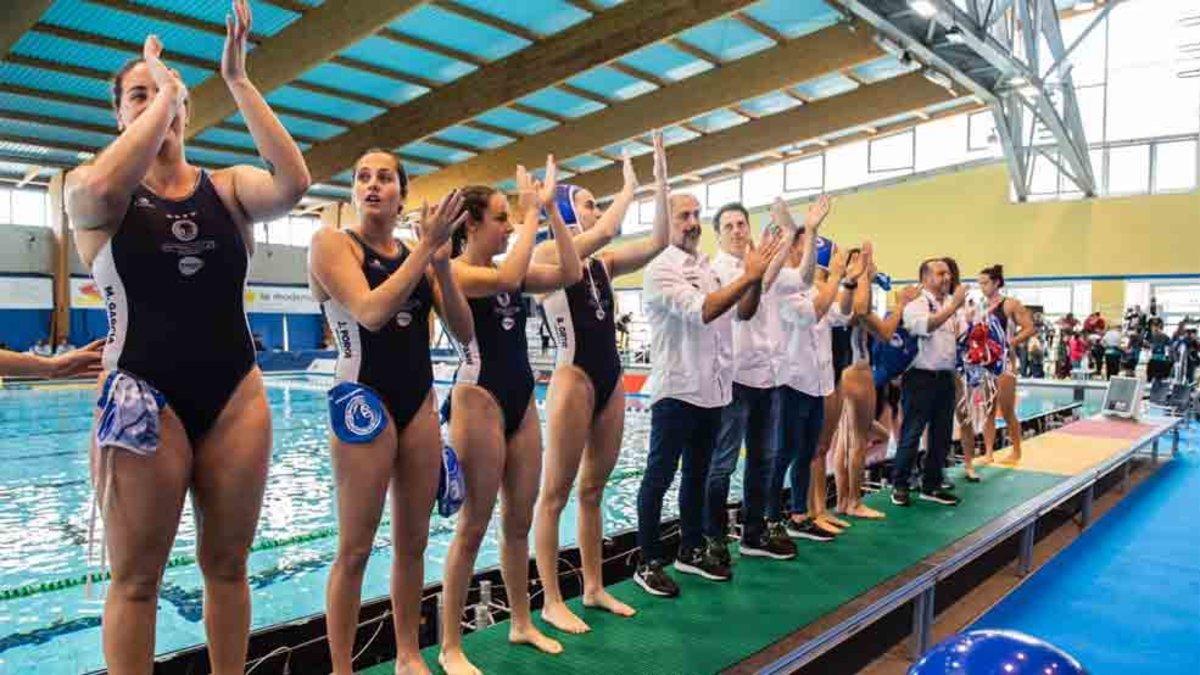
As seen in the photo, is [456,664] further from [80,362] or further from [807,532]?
[807,532]

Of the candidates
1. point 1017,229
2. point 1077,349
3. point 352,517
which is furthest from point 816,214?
point 1017,229

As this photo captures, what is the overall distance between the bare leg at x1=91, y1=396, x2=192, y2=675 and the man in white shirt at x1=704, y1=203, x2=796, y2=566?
8.03 feet

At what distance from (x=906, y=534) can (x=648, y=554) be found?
1790 mm

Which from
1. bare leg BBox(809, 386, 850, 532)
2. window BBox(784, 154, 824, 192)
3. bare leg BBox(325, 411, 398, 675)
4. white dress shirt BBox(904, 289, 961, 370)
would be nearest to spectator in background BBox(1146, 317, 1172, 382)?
white dress shirt BBox(904, 289, 961, 370)

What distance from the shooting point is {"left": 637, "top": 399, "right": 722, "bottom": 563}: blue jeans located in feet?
11.2

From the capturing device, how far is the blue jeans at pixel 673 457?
3412 mm

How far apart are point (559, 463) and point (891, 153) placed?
67.0 feet

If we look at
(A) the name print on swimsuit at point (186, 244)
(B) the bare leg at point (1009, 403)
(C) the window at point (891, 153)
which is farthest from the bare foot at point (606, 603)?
(C) the window at point (891, 153)

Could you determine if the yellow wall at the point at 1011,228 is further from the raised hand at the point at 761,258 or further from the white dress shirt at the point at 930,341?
the raised hand at the point at 761,258

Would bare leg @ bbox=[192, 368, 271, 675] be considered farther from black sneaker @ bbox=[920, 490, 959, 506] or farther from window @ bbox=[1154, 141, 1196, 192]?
window @ bbox=[1154, 141, 1196, 192]

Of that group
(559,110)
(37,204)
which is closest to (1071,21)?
(559,110)

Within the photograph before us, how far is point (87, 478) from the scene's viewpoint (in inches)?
281

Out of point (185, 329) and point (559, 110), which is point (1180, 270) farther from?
point (185, 329)

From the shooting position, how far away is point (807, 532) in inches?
180
